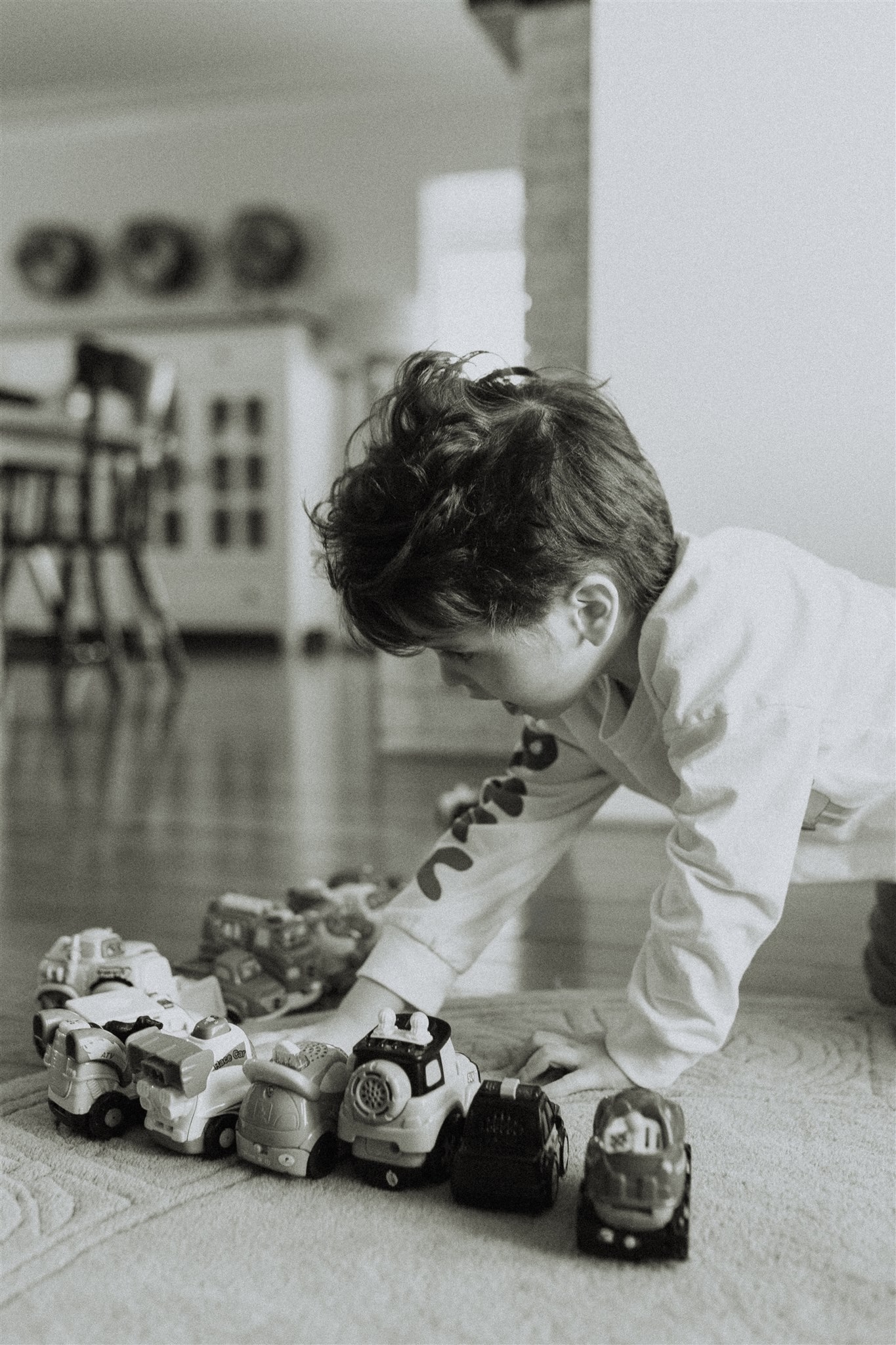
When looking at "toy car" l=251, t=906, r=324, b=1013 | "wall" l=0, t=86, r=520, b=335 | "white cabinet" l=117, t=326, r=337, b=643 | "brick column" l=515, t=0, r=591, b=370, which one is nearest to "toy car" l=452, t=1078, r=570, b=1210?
"toy car" l=251, t=906, r=324, b=1013

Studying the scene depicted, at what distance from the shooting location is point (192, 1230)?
22.8 inches

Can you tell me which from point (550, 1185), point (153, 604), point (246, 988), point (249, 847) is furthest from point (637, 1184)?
point (153, 604)

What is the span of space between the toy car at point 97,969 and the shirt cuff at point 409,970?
0.46 ft

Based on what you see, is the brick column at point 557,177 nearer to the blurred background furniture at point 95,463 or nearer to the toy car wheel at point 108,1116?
the toy car wheel at point 108,1116

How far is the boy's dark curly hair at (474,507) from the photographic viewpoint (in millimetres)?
691

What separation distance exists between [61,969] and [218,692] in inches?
85.7

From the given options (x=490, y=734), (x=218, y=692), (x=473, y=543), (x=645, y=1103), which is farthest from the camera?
(x=218, y=692)

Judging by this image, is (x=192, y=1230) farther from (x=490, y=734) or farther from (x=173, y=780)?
(x=490, y=734)

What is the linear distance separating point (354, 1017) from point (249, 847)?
645 millimetres

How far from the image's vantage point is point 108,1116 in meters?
0.68

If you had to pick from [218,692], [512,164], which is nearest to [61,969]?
[218,692]

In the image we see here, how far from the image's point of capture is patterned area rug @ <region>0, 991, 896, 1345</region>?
1.65ft

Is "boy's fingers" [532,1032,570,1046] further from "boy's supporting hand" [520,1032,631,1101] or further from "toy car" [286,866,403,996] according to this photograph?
"toy car" [286,866,403,996]

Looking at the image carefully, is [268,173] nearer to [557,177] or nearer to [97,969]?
[557,177]
